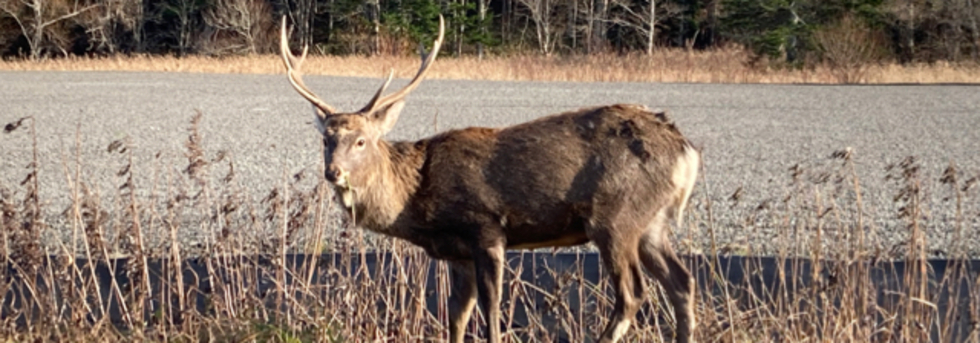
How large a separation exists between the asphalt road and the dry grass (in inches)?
133

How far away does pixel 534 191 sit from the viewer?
521cm

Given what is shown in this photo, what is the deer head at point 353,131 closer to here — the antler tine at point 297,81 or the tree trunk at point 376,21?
the antler tine at point 297,81

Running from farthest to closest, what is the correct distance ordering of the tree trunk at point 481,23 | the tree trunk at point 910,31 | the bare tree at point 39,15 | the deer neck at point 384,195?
the tree trunk at point 481,23 < the bare tree at point 39,15 < the tree trunk at point 910,31 < the deer neck at point 384,195

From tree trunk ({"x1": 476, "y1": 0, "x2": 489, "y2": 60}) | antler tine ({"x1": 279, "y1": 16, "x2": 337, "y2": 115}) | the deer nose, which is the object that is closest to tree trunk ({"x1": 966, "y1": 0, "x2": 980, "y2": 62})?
tree trunk ({"x1": 476, "y1": 0, "x2": 489, "y2": 60})

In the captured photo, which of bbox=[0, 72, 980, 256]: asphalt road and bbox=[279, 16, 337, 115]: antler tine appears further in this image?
bbox=[0, 72, 980, 256]: asphalt road

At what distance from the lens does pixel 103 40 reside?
49062 mm

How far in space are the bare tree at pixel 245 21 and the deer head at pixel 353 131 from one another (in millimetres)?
42697

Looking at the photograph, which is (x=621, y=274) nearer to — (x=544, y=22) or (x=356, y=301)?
(x=356, y=301)

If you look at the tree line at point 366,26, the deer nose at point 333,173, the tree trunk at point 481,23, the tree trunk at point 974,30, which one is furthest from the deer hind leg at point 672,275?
the tree trunk at point 481,23

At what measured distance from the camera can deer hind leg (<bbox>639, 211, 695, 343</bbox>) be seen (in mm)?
5344

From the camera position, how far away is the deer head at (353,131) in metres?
5.16

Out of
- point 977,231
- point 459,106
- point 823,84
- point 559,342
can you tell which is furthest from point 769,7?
point 559,342

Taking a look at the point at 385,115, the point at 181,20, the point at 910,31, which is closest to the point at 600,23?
the point at 910,31

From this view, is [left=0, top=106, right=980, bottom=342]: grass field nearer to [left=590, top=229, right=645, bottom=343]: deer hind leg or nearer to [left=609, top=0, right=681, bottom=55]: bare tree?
[left=590, top=229, right=645, bottom=343]: deer hind leg
